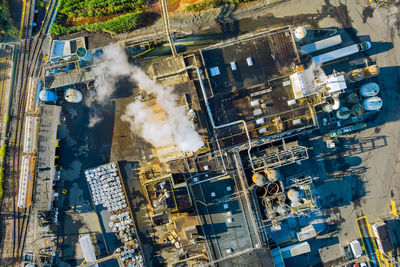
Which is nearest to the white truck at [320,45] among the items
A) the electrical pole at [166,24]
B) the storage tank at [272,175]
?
→ the storage tank at [272,175]

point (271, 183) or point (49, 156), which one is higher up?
point (49, 156)

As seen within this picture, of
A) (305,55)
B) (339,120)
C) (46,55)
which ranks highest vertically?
(46,55)

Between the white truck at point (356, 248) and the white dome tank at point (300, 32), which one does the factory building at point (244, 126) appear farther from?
the white truck at point (356, 248)

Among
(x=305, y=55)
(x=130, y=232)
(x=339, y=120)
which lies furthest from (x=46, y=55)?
(x=339, y=120)

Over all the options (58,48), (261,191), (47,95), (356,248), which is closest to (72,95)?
(47,95)

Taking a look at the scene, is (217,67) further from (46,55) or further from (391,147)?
(391,147)

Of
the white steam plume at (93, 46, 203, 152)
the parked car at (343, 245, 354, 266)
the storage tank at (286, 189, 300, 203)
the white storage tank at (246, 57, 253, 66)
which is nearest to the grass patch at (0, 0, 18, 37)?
the white steam plume at (93, 46, 203, 152)

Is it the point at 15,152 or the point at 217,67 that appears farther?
the point at 15,152
